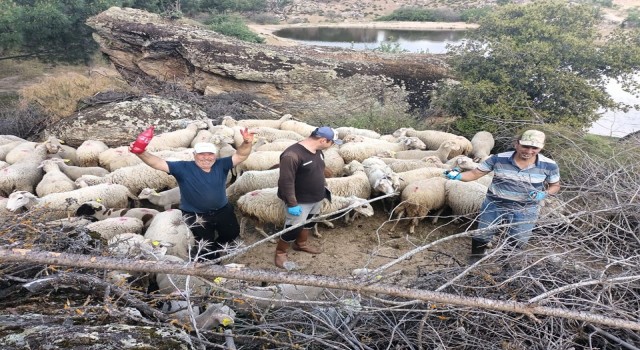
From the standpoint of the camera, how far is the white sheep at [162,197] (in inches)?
233

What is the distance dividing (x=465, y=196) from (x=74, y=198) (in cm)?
531

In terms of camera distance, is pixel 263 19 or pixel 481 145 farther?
pixel 263 19

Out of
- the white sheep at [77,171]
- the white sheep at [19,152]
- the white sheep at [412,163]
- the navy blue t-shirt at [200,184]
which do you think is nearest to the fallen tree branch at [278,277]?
the navy blue t-shirt at [200,184]

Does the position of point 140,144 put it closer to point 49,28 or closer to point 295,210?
point 295,210

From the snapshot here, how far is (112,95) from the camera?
367 inches

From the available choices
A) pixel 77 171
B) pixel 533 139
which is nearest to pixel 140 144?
pixel 533 139

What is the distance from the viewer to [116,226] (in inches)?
194

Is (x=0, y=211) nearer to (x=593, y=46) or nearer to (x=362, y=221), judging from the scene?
(x=362, y=221)

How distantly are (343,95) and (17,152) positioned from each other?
7548 millimetres

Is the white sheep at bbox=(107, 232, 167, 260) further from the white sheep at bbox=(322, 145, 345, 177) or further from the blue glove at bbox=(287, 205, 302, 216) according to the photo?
the white sheep at bbox=(322, 145, 345, 177)

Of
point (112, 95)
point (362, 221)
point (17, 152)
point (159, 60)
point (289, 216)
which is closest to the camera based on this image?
point (289, 216)

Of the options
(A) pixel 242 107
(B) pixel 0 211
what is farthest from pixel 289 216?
(A) pixel 242 107

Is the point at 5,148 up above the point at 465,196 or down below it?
above

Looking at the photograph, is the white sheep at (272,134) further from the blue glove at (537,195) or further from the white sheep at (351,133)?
the blue glove at (537,195)
